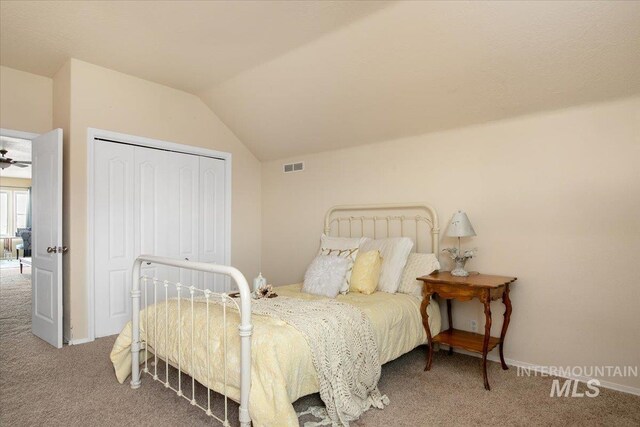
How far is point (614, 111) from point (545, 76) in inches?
21.1

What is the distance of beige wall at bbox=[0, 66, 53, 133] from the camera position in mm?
3533

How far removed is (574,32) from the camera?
7.48 feet

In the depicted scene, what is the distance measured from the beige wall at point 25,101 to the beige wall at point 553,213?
366 cm

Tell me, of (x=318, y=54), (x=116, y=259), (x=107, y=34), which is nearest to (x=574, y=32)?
(x=318, y=54)

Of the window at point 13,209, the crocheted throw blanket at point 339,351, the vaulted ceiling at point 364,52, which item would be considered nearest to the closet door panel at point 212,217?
the vaulted ceiling at point 364,52

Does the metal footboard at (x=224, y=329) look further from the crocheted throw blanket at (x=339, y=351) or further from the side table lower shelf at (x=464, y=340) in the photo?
the side table lower shelf at (x=464, y=340)

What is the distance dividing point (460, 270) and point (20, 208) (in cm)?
1203

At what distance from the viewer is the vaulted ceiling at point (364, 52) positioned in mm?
2361

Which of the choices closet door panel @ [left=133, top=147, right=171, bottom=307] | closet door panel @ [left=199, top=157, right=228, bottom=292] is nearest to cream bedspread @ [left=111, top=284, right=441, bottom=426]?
closet door panel @ [left=133, top=147, right=171, bottom=307]

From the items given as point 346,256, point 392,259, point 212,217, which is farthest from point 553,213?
point 212,217

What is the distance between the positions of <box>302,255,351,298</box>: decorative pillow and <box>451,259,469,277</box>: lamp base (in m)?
0.87

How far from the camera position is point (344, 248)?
3.57 meters

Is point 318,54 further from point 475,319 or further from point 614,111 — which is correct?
point 475,319

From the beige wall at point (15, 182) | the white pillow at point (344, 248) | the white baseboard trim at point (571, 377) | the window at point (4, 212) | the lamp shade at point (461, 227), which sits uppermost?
the beige wall at point (15, 182)
